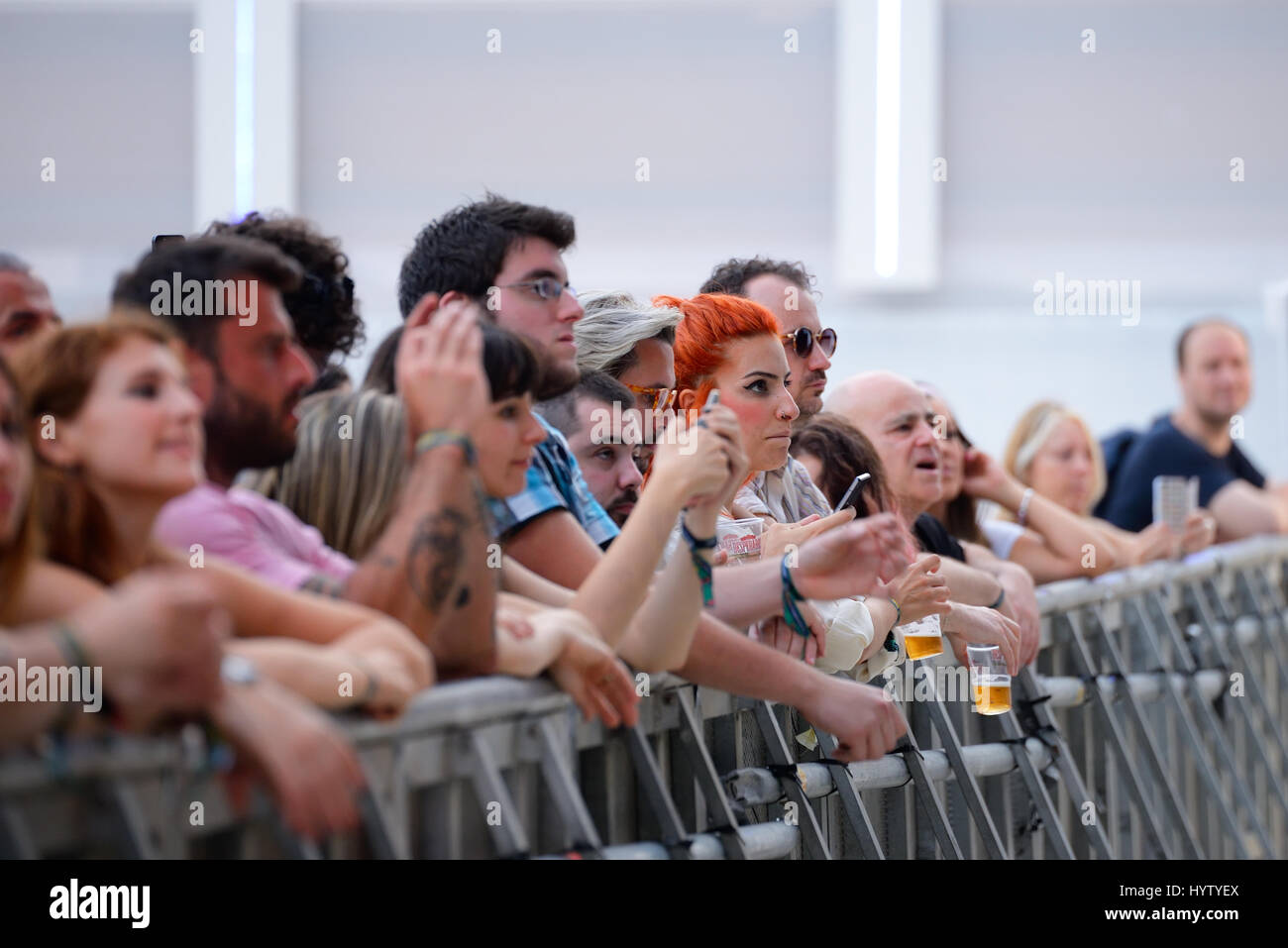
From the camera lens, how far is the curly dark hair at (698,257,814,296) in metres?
3.27

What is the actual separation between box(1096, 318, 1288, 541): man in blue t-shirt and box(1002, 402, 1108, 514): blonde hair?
0.43 meters

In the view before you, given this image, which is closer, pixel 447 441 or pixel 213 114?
pixel 447 441

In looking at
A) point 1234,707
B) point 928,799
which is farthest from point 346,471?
point 1234,707

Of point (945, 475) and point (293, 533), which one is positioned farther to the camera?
point (945, 475)

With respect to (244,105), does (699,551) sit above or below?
below

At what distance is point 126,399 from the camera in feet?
4.56

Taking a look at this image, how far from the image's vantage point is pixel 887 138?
838 centimetres

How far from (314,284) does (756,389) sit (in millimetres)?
838

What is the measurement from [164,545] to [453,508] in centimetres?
29

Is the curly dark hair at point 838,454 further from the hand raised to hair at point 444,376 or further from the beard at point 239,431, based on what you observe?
the beard at point 239,431

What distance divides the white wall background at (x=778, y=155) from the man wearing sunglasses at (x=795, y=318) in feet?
13.7

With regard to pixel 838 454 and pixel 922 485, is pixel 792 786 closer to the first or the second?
pixel 838 454
